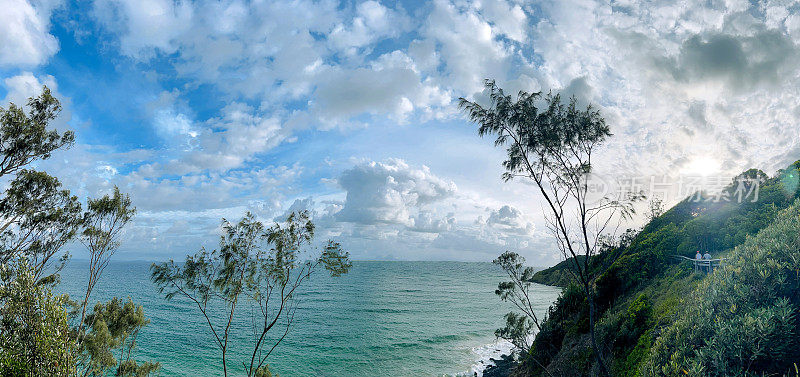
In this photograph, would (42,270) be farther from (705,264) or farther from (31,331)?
(705,264)

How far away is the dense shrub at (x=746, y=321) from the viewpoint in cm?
626

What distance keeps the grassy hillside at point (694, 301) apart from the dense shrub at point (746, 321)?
0.8 inches

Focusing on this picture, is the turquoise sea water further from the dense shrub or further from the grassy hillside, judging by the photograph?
the dense shrub

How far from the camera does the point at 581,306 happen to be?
80.4ft

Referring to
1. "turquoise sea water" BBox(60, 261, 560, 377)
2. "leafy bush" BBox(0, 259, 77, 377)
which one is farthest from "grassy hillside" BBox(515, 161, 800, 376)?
"leafy bush" BBox(0, 259, 77, 377)

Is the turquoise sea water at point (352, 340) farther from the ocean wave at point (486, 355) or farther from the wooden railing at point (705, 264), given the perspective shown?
the wooden railing at point (705, 264)

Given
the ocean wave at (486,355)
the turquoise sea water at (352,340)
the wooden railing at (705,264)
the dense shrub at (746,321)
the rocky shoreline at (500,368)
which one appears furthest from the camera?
the turquoise sea water at (352,340)

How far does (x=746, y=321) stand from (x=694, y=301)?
2702mm

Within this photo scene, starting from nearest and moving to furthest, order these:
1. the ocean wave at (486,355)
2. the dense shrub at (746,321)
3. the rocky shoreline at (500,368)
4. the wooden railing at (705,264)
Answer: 1. the dense shrub at (746,321)
2. the wooden railing at (705,264)
3. the rocky shoreline at (500,368)
4. the ocean wave at (486,355)

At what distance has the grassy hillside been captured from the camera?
6504 mm

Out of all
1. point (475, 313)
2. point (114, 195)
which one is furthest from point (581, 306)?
point (475, 313)

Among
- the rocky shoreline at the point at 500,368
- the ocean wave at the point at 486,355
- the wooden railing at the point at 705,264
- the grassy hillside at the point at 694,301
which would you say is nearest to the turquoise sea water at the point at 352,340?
the ocean wave at the point at 486,355

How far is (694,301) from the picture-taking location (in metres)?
8.94

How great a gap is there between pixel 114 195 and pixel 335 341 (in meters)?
30.5
